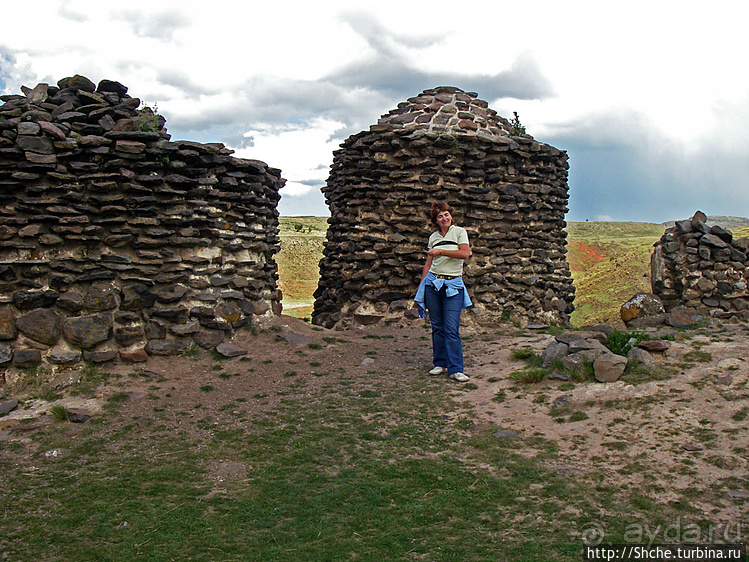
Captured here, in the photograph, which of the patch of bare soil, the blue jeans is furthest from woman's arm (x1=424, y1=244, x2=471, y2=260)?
the patch of bare soil

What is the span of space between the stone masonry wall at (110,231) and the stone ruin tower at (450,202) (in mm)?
2943

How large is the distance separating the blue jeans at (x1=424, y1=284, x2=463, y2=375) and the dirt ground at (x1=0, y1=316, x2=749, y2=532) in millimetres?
395

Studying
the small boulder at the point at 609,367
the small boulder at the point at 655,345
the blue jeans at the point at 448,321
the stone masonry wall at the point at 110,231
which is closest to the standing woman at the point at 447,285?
the blue jeans at the point at 448,321

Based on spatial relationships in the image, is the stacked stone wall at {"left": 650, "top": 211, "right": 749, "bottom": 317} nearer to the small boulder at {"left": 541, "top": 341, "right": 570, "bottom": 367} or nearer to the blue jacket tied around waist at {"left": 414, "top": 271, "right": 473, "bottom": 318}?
the small boulder at {"left": 541, "top": 341, "right": 570, "bottom": 367}

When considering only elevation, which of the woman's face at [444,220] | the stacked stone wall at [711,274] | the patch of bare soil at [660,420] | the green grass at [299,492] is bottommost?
the green grass at [299,492]

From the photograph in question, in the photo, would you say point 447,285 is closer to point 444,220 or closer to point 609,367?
point 444,220

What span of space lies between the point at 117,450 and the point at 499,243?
26.5 feet

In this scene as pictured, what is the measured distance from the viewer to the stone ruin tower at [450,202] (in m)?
11.5

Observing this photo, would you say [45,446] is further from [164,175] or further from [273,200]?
[273,200]

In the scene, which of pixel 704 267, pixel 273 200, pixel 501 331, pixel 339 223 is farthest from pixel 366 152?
pixel 704 267

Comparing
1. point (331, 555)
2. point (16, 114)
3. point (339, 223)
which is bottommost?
point (331, 555)

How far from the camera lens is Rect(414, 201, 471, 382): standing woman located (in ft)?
24.9

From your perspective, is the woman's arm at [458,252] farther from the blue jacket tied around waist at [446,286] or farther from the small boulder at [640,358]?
the small boulder at [640,358]

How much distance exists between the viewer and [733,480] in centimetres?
437
